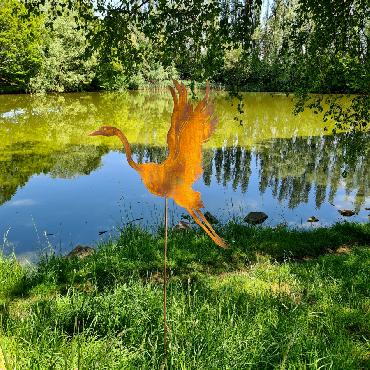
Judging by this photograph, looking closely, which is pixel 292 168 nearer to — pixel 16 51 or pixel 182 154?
pixel 182 154

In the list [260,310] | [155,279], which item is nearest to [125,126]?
[155,279]

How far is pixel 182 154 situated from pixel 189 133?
0.14 metres

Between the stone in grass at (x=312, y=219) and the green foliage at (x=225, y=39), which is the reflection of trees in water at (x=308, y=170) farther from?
the green foliage at (x=225, y=39)

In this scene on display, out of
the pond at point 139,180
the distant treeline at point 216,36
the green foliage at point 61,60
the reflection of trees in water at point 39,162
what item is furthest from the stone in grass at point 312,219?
the green foliage at point 61,60

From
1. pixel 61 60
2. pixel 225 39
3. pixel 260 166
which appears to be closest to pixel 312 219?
pixel 225 39

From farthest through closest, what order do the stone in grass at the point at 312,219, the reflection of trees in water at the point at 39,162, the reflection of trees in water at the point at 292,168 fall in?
the reflection of trees in water at the point at 39,162, the reflection of trees in water at the point at 292,168, the stone in grass at the point at 312,219

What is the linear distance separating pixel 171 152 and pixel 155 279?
11.2ft

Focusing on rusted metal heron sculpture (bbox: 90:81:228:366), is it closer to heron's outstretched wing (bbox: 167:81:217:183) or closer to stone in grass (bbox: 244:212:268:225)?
heron's outstretched wing (bbox: 167:81:217:183)

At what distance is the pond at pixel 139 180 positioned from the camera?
8.87 meters

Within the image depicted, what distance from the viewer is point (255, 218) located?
8.87 metres

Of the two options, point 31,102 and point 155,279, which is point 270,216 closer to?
point 155,279

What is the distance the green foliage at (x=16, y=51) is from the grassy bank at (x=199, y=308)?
31636 millimetres

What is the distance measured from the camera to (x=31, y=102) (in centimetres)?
3138

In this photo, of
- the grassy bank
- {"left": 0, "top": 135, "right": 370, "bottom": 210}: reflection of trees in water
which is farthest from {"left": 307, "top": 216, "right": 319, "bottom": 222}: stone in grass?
the grassy bank
